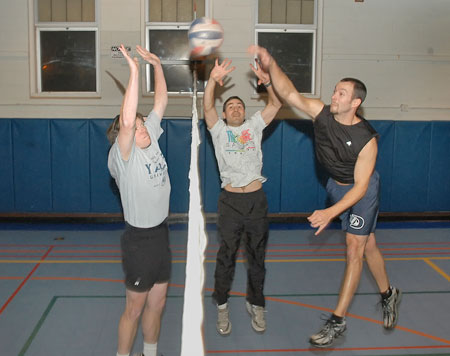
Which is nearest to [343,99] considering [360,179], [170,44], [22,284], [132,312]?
[360,179]

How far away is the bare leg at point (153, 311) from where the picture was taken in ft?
12.8

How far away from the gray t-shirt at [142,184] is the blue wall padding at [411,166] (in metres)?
6.12

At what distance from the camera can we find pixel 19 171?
8586mm

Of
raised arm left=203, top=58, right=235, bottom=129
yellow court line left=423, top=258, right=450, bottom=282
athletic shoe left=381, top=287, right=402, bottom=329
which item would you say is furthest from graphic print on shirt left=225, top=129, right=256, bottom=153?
yellow court line left=423, top=258, right=450, bottom=282

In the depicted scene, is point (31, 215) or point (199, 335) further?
point (31, 215)

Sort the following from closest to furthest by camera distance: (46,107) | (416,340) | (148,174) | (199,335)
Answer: (199,335) < (148,174) < (416,340) < (46,107)

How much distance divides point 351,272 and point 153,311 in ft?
5.50

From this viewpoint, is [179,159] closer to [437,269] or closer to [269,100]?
[269,100]

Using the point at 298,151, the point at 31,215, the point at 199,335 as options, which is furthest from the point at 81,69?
the point at 199,335

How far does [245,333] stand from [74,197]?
489 cm

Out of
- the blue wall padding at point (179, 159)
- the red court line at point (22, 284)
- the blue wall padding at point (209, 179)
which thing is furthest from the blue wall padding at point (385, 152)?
the red court line at point (22, 284)

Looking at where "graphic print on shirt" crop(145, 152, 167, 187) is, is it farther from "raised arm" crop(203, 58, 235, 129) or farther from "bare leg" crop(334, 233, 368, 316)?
"bare leg" crop(334, 233, 368, 316)

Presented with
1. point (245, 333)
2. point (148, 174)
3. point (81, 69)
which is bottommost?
point (245, 333)

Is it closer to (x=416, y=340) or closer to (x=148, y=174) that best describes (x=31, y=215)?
(x=148, y=174)
